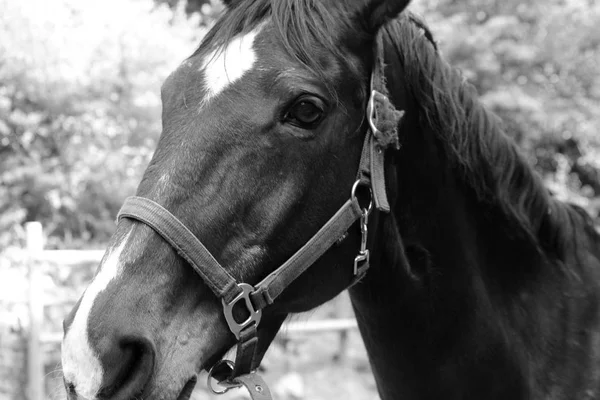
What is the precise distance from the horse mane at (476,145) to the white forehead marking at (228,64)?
1.87 feet

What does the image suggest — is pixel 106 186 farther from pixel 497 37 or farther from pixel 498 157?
pixel 497 37

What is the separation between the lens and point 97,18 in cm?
768

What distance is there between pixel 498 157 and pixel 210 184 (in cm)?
117

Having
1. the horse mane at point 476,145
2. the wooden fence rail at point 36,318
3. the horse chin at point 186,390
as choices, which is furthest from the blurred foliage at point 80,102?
the horse chin at point 186,390

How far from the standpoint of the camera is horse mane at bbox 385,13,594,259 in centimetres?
228

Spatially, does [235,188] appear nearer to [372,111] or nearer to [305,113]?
[305,113]

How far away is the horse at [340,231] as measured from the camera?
1.71 m

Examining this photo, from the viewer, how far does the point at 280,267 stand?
1.89 metres

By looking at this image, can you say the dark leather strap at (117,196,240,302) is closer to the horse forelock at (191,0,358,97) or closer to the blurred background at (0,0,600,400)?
the horse forelock at (191,0,358,97)

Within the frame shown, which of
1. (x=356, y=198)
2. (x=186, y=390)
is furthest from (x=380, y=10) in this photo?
(x=186, y=390)

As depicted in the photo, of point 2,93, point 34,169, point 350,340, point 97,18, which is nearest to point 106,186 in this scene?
point 34,169

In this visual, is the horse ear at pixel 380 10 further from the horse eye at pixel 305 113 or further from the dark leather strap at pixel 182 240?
the dark leather strap at pixel 182 240

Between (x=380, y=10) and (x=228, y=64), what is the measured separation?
50cm

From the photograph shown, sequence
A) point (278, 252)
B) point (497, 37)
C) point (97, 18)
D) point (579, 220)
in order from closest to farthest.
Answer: point (278, 252)
point (579, 220)
point (97, 18)
point (497, 37)
